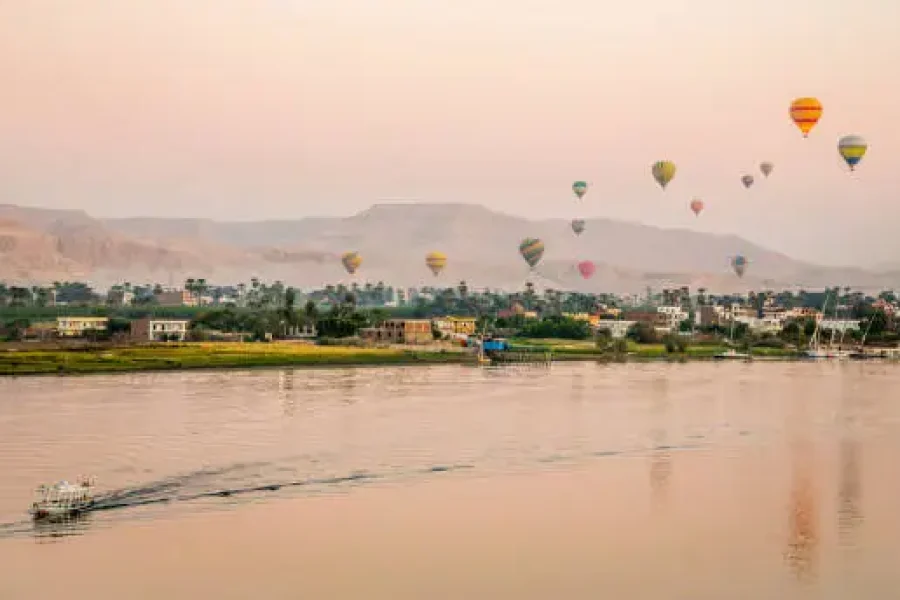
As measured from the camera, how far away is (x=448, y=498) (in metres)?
23.1

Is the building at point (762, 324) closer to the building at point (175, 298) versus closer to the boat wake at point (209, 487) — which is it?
the building at point (175, 298)

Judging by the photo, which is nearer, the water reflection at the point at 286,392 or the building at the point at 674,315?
the water reflection at the point at 286,392

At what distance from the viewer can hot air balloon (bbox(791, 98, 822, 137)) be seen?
5903 centimetres

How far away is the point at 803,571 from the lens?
715 inches

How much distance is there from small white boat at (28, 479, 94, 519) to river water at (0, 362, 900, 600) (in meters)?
0.34

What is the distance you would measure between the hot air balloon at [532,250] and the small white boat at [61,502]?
264ft

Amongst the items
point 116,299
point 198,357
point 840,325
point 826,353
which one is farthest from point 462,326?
point 116,299

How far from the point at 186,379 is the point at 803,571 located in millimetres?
36115

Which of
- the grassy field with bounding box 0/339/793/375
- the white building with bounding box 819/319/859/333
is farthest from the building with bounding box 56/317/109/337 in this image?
the white building with bounding box 819/319/859/333

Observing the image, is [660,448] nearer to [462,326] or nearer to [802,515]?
[802,515]

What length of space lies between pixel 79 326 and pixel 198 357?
100 feet

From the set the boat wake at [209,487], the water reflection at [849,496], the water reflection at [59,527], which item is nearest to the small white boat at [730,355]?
the water reflection at [849,496]

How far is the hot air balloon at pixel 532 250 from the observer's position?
333ft

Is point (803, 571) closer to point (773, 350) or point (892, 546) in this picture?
point (892, 546)
